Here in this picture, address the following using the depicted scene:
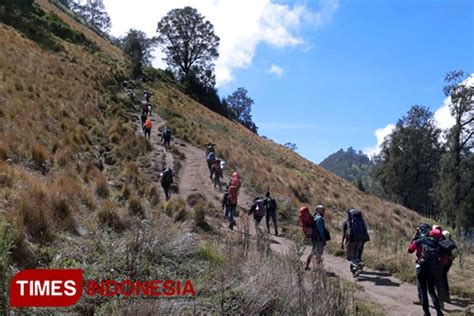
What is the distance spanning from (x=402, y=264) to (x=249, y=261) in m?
7.05

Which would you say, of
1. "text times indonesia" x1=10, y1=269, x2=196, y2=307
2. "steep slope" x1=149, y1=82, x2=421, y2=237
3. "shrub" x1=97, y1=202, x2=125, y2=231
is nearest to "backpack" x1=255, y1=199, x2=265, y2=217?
"steep slope" x1=149, y1=82, x2=421, y2=237

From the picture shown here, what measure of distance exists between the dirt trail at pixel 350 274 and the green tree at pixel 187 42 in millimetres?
38765

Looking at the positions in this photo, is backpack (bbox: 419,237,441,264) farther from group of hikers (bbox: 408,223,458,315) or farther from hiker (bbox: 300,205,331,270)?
hiker (bbox: 300,205,331,270)

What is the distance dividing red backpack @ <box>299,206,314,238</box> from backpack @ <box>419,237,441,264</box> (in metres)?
3.01

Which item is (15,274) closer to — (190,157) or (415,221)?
(190,157)

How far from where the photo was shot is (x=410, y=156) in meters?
46.8

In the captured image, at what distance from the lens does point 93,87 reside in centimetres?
2711

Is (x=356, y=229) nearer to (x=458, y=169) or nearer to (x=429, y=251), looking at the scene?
(x=429, y=251)

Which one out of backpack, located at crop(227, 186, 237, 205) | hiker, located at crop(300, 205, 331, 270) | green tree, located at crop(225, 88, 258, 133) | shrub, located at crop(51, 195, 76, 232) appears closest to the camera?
shrub, located at crop(51, 195, 76, 232)

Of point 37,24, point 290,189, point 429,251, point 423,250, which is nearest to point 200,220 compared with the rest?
point 423,250

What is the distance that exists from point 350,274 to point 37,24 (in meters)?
32.0

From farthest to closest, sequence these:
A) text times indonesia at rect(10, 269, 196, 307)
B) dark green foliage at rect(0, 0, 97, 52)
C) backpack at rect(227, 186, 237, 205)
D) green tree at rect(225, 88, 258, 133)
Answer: green tree at rect(225, 88, 258, 133)
dark green foliage at rect(0, 0, 97, 52)
backpack at rect(227, 186, 237, 205)
text times indonesia at rect(10, 269, 196, 307)

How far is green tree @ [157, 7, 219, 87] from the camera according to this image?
5712cm

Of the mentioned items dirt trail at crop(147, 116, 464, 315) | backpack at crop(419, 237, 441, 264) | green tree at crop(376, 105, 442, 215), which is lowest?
dirt trail at crop(147, 116, 464, 315)
